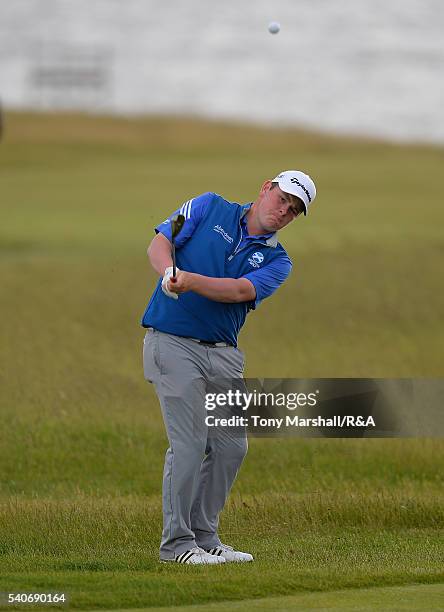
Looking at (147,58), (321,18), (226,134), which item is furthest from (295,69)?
(226,134)

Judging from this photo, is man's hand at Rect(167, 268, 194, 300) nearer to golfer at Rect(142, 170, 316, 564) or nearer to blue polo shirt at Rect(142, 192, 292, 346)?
golfer at Rect(142, 170, 316, 564)

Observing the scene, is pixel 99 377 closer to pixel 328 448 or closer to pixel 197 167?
pixel 328 448

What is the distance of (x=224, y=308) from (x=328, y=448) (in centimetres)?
623

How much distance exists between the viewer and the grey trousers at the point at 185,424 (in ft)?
27.5

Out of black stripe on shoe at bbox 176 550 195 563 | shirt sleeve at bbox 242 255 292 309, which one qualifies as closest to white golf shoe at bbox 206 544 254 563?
black stripe on shoe at bbox 176 550 195 563

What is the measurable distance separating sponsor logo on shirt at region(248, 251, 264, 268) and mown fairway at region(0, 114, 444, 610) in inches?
66.3

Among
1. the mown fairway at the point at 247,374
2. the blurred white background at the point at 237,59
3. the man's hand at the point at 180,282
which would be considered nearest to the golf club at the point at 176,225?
the man's hand at the point at 180,282

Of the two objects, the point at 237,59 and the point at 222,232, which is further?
the point at 237,59

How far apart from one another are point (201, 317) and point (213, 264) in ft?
0.98

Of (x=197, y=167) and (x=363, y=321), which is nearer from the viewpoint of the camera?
(x=363, y=321)

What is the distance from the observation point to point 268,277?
8484mm

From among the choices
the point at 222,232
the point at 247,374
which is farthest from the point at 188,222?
the point at 247,374

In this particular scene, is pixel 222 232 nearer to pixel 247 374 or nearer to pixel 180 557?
pixel 180 557

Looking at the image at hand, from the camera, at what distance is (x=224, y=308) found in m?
8.49
